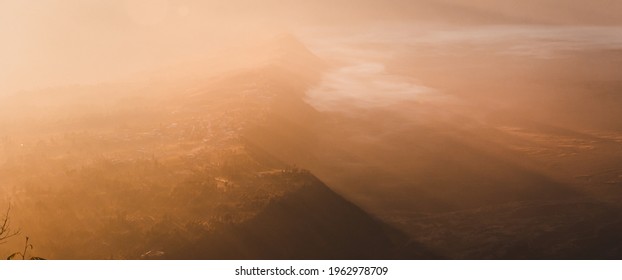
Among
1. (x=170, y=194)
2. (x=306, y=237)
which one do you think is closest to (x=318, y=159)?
(x=306, y=237)

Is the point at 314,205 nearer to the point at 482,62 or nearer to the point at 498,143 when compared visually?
the point at 498,143

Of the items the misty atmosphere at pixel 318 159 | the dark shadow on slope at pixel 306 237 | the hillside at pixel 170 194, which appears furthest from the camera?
the misty atmosphere at pixel 318 159

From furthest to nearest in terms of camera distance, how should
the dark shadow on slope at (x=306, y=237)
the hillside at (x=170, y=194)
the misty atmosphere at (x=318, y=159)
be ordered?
the misty atmosphere at (x=318, y=159), the dark shadow on slope at (x=306, y=237), the hillside at (x=170, y=194)

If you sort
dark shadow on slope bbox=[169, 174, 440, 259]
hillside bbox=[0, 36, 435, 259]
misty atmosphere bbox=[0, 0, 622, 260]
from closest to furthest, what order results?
1. hillside bbox=[0, 36, 435, 259]
2. dark shadow on slope bbox=[169, 174, 440, 259]
3. misty atmosphere bbox=[0, 0, 622, 260]

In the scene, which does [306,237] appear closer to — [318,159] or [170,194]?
[170,194]

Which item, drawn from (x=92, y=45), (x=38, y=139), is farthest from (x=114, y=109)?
(x=92, y=45)

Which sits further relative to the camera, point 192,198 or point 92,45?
point 92,45

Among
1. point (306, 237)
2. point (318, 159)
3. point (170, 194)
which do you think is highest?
point (170, 194)

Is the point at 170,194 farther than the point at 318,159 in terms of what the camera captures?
No
